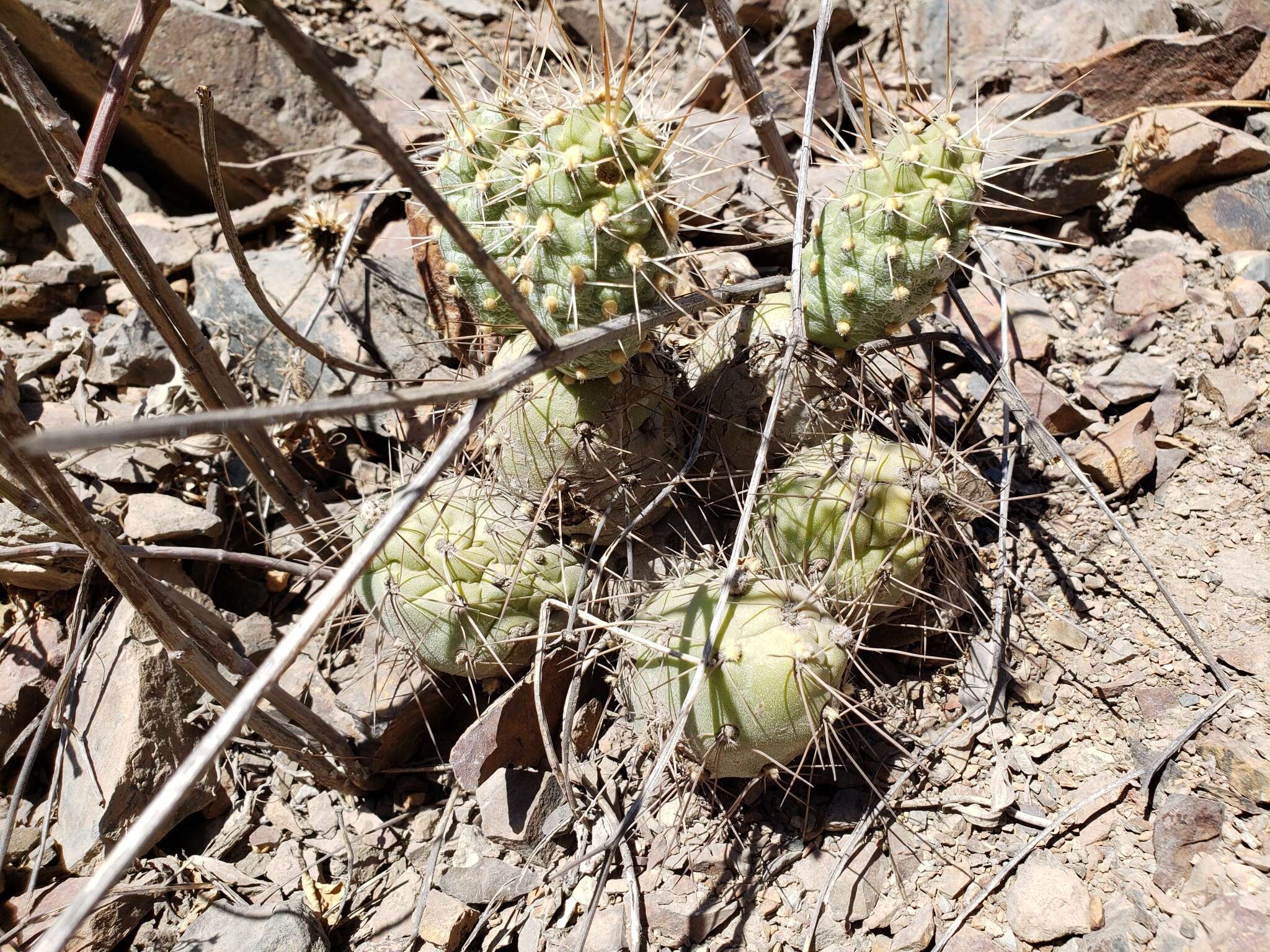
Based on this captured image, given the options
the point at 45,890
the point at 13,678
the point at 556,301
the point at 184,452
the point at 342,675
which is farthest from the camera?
the point at 184,452

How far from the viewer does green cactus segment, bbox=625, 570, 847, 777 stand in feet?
6.01

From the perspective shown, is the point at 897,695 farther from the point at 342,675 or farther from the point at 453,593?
the point at 342,675

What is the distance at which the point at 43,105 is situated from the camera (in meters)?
2.01

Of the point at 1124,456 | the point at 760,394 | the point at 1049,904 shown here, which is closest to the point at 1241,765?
the point at 1049,904

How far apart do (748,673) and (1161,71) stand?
318 centimetres

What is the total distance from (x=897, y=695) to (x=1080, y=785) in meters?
0.49

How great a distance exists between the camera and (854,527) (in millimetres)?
2125

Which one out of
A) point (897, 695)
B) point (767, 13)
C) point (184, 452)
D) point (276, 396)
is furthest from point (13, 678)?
point (767, 13)

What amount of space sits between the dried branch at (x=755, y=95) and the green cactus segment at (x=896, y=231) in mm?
355

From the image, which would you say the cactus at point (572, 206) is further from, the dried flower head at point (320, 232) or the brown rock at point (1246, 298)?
the brown rock at point (1246, 298)

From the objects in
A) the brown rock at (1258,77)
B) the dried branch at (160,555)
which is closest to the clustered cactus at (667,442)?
the dried branch at (160,555)

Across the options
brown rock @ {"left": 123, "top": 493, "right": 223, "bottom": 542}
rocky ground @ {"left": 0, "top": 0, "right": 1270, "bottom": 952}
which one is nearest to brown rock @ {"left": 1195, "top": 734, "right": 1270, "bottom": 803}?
rocky ground @ {"left": 0, "top": 0, "right": 1270, "bottom": 952}

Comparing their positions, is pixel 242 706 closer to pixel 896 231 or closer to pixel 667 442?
pixel 667 442

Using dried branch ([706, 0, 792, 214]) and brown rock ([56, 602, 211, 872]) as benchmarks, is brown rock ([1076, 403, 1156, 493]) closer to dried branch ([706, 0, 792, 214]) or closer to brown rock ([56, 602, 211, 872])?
dried branch ([706, 0, 792, 214])
